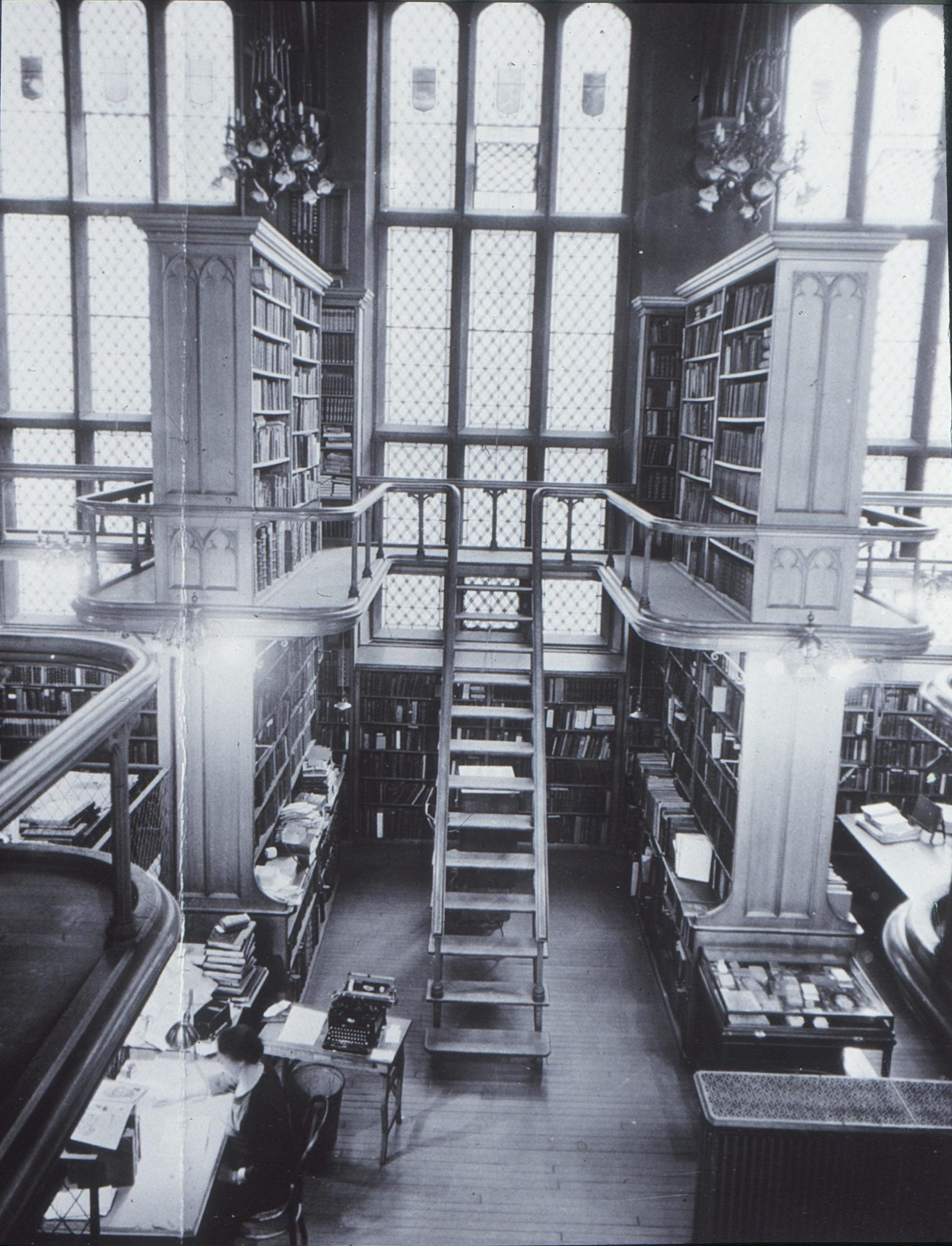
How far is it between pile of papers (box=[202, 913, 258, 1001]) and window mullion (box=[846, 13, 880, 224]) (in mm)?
7879

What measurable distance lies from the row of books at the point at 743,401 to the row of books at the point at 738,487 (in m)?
0.37

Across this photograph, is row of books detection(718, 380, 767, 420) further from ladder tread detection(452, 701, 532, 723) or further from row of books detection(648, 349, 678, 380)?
ladder tread detection(452, 701, 532, 723)

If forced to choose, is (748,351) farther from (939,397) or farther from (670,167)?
(939,397)

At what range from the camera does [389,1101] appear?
5984mm

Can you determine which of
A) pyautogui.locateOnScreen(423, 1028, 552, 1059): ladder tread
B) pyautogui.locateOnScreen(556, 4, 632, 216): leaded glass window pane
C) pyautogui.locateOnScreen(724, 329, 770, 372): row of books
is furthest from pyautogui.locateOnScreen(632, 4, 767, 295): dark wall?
pyautogui.locateOnScreen(423, 1028, 552, 1059): ladder tread

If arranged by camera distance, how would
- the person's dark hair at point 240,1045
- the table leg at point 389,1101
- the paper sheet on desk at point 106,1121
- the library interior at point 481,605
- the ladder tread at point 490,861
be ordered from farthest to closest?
the ladder tread at point 490,861
the table leg at point 389,1101
the person's dark hair at point 240,1045
the library interior at point 481,605
the paper sheet on desk at point 106,1121

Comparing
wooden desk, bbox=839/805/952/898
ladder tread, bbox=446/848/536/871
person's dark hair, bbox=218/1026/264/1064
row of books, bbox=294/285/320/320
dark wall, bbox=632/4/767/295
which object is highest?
dark wall, bbox=632/4/767/295

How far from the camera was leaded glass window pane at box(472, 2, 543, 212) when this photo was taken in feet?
29.7

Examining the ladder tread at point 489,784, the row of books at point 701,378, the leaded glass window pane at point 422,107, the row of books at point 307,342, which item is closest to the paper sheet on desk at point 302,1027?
the ladder tread at point 489,784

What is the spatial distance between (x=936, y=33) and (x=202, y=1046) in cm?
865

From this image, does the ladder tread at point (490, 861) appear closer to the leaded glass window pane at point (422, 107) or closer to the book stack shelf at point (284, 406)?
the book stack shelf at point (284, 406)

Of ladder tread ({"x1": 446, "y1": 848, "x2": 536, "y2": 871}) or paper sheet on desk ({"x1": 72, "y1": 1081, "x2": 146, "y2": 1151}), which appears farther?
ladder tread ({"x1": 446, "y1": 848, "x2": 536, "y2": 871})

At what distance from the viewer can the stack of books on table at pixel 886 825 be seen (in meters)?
7.80

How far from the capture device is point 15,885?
2621mm
